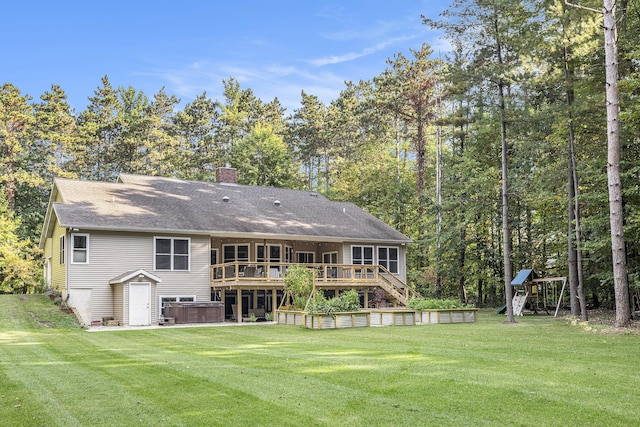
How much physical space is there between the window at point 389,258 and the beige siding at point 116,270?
9.74 metres

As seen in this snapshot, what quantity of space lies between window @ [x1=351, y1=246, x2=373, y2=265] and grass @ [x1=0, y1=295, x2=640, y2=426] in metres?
14.6

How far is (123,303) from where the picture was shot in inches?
866

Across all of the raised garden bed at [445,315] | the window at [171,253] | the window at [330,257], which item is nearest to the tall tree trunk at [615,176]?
the raised garden bed at [445,315]

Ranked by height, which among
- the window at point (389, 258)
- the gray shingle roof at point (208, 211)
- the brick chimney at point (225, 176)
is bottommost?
the window at point (389, 258)

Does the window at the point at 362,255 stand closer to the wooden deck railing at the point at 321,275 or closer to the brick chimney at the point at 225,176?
the wooden deck railing at the point at 321,275

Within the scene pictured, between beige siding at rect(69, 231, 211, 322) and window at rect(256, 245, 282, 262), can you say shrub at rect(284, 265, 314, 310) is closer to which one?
beige siding at rect(69, 231, 211, 322)

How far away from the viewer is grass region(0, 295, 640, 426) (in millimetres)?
6133

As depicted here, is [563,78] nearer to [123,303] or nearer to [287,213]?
[287,213]

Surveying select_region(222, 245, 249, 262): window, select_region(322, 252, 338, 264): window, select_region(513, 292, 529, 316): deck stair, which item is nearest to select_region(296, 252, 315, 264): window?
select_region(322, 252, 338, 264): window

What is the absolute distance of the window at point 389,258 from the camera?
2989cm

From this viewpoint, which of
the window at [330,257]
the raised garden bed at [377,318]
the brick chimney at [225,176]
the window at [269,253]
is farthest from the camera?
the brick chimney at [225,176]

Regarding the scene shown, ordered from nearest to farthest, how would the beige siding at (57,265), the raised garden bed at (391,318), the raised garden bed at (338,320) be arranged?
the raised garden bed at (338,320), the raised garden bed at (391,318), the beige siding at (57,265)

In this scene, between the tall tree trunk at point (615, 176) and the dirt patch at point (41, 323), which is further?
the dirt patch at point (41, 323)

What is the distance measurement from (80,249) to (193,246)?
443 cm
